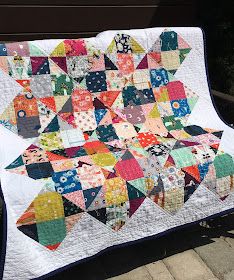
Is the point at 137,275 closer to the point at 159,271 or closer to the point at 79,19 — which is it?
the point at 159,271

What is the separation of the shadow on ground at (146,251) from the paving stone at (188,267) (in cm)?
5

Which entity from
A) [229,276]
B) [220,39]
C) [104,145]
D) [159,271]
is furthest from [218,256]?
[220,39]

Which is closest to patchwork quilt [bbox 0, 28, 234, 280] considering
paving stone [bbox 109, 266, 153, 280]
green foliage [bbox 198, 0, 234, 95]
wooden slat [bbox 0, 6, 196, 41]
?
paving stone [bbox 109, 266, 153, 280]

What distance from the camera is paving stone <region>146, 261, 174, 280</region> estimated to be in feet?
7.36

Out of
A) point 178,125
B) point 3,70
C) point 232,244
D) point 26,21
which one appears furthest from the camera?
point 26,21

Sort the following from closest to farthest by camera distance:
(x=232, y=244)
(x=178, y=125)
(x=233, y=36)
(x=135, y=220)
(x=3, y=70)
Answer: (x=135, y=220) < (x=3, y=70) < (x=232, y=244) < (x=178, y=125) < (x=233, y=36)

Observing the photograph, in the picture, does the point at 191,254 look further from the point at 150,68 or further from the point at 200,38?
the point at 200,38

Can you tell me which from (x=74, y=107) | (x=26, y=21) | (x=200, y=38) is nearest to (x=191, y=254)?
(x=74, y=107)

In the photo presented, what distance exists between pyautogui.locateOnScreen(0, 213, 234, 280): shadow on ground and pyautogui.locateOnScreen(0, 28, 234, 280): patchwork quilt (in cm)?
23

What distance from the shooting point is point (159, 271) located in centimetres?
229

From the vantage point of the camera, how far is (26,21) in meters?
3.14

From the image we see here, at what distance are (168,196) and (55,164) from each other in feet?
2.02

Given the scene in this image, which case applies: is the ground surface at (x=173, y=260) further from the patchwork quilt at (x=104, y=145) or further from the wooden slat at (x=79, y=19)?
the wooden slat at (x=79, y=19)

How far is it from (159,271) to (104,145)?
2.56 ft
